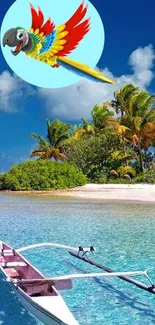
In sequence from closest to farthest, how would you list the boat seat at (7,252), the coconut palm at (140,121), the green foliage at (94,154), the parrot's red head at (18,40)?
1. the boat seat at (7,252)
2. the parrot's red head at (18,40)
3. the coconut palm at (140,121)
4. the green foliage at (94,154)

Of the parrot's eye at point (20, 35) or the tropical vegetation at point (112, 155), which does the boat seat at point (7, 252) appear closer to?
the parrot's eye at point (20, 35)

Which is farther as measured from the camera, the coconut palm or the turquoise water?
the coconut palm

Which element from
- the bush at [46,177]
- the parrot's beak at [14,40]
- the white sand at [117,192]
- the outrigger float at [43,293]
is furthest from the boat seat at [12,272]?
the bush at [46,177]

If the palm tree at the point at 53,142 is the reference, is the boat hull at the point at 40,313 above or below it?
below

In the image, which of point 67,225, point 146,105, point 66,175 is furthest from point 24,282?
point 146,105

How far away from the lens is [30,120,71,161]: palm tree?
38.1 metres

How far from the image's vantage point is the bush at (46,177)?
29.9 metres

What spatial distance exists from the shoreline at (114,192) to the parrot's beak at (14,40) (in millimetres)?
9591

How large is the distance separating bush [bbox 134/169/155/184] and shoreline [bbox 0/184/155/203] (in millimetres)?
1813

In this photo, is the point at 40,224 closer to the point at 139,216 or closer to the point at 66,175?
the point at 139,216

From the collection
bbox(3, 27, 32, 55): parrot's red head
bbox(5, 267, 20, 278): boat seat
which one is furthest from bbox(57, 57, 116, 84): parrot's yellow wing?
bbox(5, 267, 20, 278): boat seat

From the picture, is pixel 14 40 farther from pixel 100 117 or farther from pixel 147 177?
pixel 100 117

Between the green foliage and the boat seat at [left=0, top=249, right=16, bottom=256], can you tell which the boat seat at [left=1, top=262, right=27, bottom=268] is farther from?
the green foliage

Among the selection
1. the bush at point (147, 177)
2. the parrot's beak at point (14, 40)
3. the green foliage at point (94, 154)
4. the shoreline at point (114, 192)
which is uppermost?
the parrot's beak at point (14, 40)
